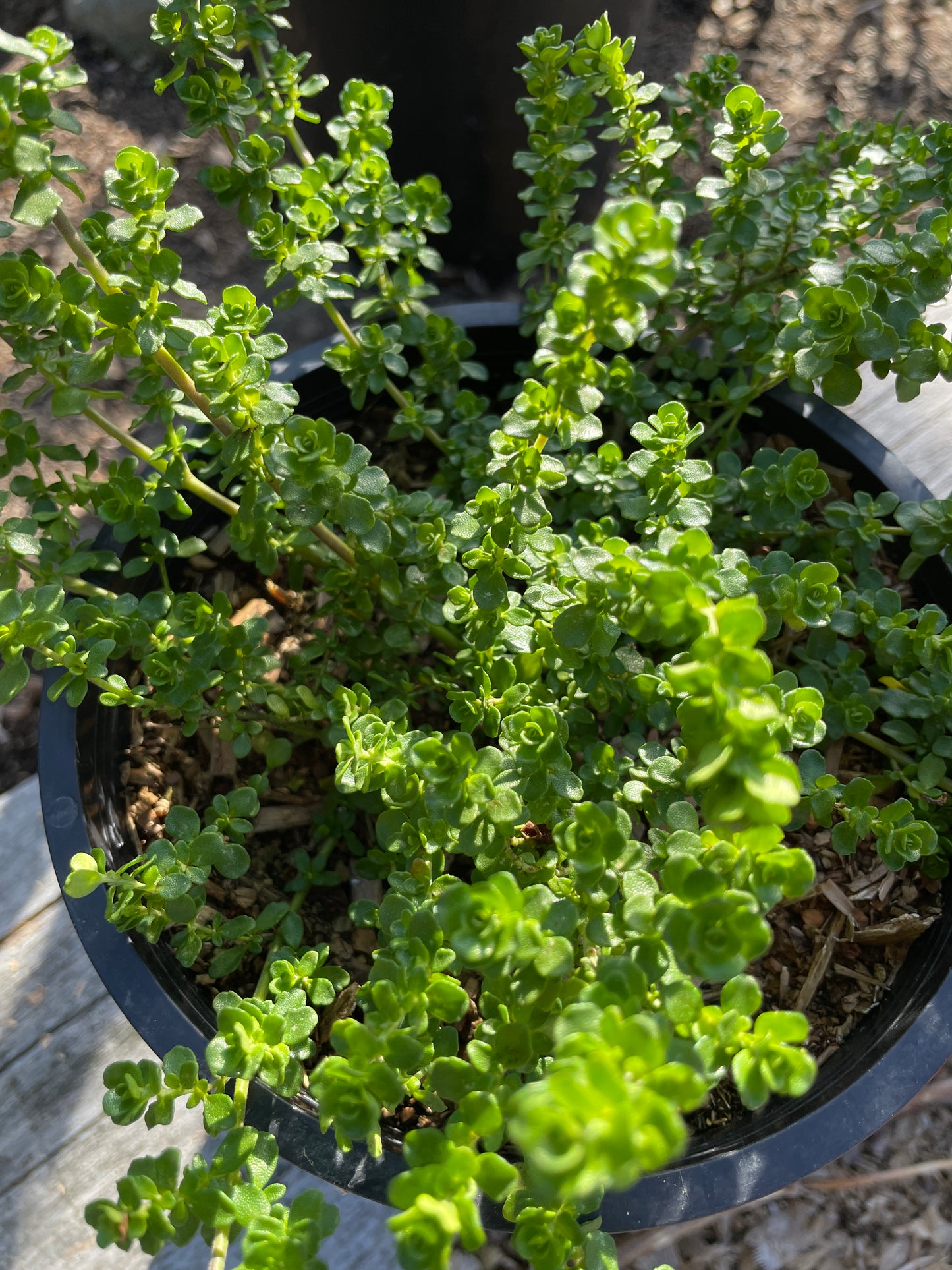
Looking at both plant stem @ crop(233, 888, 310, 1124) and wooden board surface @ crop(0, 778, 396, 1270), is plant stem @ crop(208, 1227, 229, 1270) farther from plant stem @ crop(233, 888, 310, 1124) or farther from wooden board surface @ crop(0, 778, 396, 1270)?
wooden board surface @ crop(0, 778, 396, 1270)

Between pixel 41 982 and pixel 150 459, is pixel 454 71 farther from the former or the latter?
pixel 41 982

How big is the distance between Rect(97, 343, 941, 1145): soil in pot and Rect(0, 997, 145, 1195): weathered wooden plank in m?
0.34

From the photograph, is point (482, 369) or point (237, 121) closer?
point (237, 121)

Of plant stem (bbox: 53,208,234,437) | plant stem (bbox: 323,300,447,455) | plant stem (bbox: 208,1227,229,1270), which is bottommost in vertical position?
plant stem (bbox: 208,1227,229,1270)

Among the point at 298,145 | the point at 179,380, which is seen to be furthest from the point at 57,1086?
the point at 298,145

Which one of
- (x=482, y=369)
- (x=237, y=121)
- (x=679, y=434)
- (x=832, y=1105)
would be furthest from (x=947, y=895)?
(x=237, y=121)

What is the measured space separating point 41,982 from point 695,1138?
3.67ft

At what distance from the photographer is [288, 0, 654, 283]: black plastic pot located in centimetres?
198

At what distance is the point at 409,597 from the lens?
1441 mm

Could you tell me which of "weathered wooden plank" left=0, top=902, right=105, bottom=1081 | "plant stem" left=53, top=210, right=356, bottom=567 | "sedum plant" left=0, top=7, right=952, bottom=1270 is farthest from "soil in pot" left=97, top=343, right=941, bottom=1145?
"weathered wooden plank" left=0, top=902, right=105, bottom=1081

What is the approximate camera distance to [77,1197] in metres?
1.56

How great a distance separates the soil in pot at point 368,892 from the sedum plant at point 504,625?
0.04m

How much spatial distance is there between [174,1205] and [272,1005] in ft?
0.68

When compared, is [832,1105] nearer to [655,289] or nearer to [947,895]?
[947,895]
